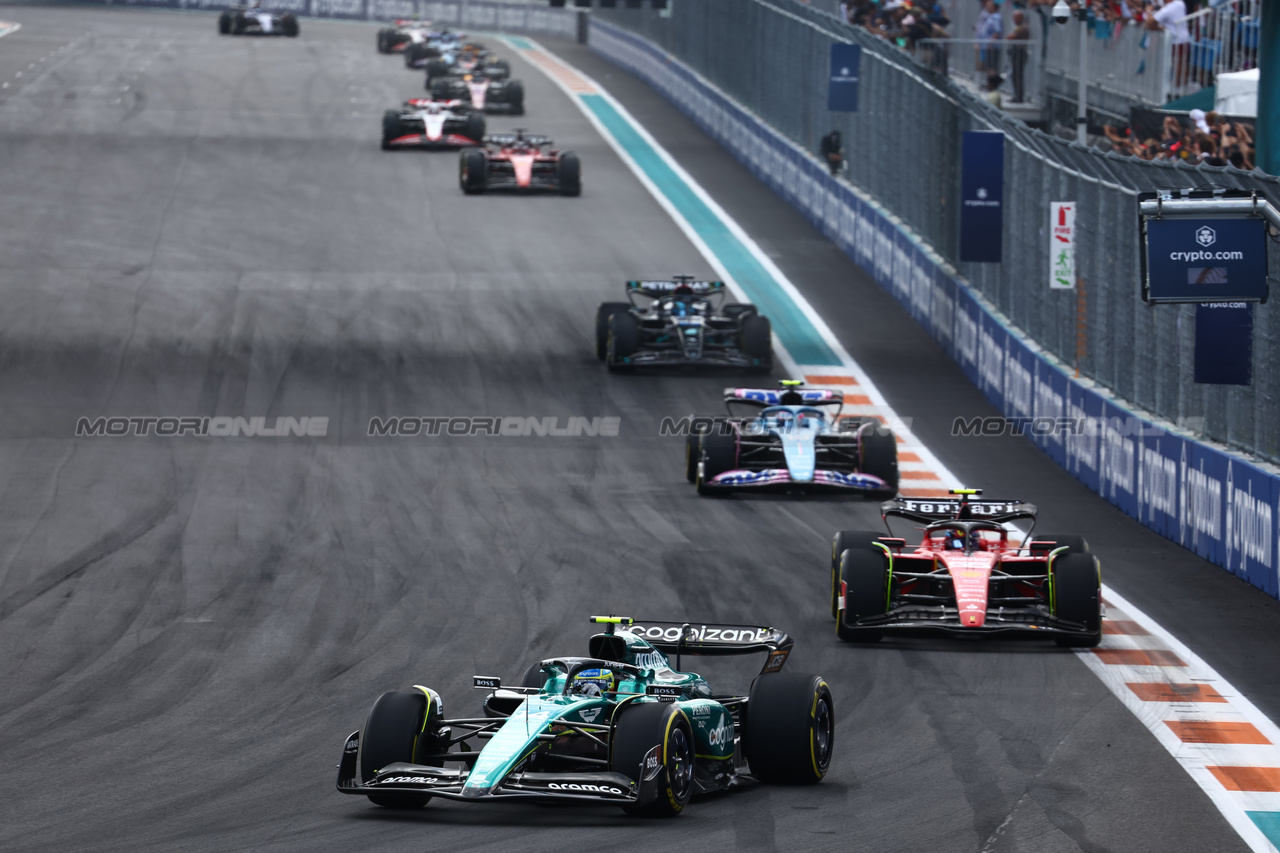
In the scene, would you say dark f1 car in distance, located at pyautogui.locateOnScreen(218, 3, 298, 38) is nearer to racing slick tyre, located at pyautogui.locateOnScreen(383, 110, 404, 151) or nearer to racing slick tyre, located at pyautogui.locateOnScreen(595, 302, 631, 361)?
racing slick tyre, located at pyautogui.locateOnScreen(383, 110, 404, 151)

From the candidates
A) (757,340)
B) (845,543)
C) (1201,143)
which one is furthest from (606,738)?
(757,340)

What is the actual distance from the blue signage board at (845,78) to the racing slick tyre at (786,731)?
85.1ft

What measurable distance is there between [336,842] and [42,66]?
51108mm

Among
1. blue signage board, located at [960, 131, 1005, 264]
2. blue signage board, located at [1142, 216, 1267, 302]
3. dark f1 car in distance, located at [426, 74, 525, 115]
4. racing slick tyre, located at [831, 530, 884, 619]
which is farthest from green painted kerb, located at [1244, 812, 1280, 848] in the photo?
dark f1 car in distance, located at [426, 74, 525, 115]

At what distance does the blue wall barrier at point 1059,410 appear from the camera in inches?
711

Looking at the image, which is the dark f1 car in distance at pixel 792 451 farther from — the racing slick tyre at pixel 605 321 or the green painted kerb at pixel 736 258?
the green painted kerb at pixel 736 258

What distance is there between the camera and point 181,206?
127 ft

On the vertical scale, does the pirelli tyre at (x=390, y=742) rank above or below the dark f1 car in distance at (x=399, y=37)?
below

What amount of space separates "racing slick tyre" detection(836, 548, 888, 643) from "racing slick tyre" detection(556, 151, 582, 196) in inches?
1001

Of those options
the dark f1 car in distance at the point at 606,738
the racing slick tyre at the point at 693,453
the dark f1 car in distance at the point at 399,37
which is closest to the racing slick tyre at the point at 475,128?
the dark f1 car in distance at the point at 399,37

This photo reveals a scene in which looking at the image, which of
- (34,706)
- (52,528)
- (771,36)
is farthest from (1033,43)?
(34,706)

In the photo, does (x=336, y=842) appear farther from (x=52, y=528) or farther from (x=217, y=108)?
(x=217, y=108)

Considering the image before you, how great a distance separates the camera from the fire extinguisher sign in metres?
24.0

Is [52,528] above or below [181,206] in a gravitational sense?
below
